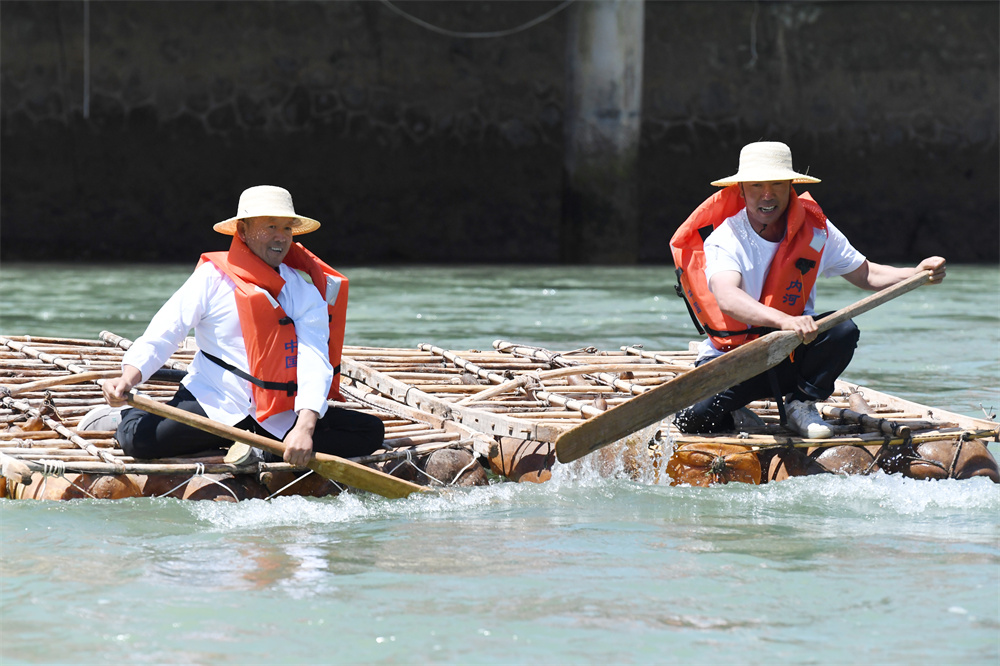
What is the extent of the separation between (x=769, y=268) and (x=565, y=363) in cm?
182

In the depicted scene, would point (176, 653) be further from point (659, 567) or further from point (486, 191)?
point (486, 191)

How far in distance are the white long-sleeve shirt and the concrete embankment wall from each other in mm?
10361

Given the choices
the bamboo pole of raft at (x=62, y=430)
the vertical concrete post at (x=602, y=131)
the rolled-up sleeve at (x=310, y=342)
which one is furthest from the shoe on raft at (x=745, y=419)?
the vertical concrete post at (x=602, y=131)

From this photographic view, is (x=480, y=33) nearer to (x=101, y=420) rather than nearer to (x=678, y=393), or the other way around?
(x=101, y=420)

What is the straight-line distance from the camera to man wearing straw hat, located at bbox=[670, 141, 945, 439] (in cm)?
509

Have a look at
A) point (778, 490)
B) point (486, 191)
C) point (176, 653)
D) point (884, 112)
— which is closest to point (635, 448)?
point (778, 490)

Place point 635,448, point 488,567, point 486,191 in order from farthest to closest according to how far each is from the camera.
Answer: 1. point 486,191
2. point 635,448
3. point 488,567

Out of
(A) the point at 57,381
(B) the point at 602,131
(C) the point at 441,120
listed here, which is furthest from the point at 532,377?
(C) the point at 441,120

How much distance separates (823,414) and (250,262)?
2.41 meters

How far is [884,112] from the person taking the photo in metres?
16.2

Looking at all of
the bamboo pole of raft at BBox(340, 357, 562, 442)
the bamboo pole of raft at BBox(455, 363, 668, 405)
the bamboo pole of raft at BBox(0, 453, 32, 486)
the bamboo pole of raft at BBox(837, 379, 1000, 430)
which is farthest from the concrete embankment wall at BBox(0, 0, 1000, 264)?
the bamboo pole of raft at BBox(0, 453, 32, 486)

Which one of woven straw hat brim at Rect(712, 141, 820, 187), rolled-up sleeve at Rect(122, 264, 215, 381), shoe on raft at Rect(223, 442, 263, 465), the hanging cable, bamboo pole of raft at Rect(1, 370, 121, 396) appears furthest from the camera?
the hanging cable

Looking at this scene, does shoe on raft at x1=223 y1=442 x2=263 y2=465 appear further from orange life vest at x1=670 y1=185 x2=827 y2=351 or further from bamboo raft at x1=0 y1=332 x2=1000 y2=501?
orange life vest at x1=670 y1=185 x2=827 y2=351

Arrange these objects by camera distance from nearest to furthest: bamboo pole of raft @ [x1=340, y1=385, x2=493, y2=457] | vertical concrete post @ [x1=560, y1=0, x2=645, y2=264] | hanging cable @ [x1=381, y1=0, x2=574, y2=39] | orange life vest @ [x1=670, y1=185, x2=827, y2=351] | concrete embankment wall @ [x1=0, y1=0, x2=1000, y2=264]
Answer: orange life vest @ [x1=670, y1=185, x2=827, y2=351], bamboo pole of raft @ [x1=340, y1=385, x2=493, y2=457], vertical concrete post @ [x1=560, y1=0, x2=645, y2=264], concrete embankment wall @ [x1=0, y1=0, x2=1000, y2=264], hanging cable @ [x1=381, y1=0, x2=574, y2=39]
